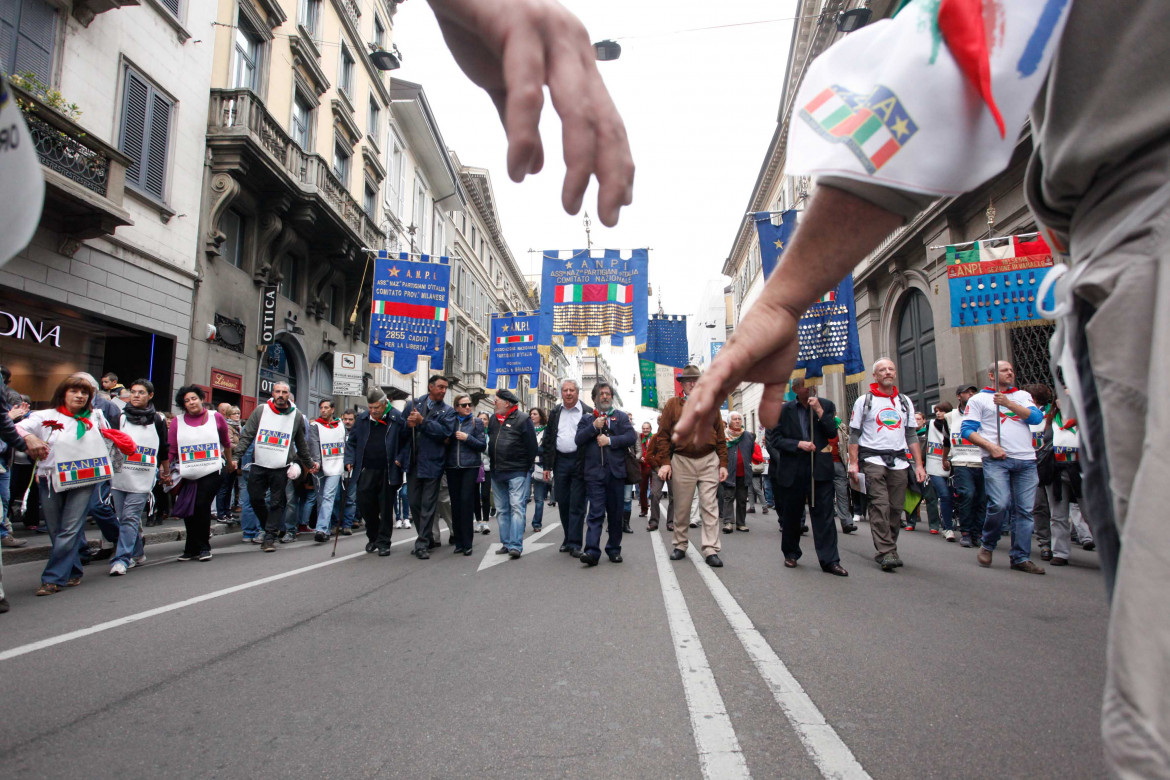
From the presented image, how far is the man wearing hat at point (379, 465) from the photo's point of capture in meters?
8.13

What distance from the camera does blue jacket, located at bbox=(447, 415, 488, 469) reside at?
26.9 feet

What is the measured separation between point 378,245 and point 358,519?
12983mm

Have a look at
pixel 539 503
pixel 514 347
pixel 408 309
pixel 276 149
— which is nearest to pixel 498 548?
pixel 539 503

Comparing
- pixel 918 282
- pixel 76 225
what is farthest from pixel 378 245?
pixel 918 282

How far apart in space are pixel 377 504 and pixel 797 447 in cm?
500

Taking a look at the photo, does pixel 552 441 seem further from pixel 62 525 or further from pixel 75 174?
pixel 75 174

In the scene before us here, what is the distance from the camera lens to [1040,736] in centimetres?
241

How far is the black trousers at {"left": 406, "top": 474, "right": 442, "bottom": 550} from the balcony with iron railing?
10.6 metres

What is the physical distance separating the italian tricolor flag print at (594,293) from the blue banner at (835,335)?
705 cm

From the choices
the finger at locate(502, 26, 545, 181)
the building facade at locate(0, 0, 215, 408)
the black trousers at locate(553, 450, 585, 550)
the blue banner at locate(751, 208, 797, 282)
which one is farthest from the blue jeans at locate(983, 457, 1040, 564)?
the building facade at locate(0, 0, 215, 408)

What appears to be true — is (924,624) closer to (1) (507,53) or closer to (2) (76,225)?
(1) (507,53)

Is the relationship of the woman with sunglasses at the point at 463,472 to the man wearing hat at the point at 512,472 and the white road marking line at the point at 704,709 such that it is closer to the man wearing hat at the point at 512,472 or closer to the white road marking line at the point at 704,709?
the man wearing hat at the point at 512,472

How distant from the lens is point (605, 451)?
7.71m

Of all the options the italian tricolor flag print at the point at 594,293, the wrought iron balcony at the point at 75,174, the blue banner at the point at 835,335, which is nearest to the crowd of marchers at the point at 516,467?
the blue banner at the point at 835,335
